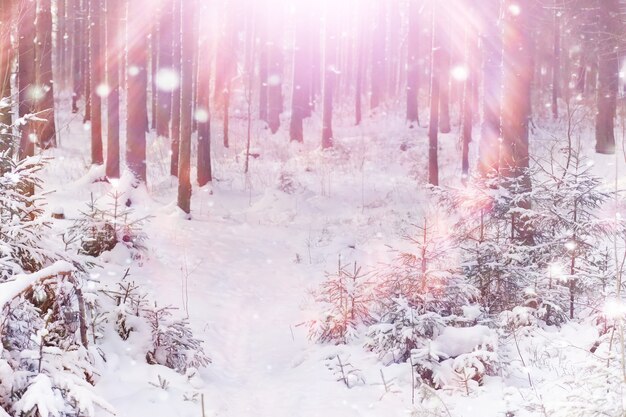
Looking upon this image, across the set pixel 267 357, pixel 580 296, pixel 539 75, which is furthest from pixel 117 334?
pixel 539 75

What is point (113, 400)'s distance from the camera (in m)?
4.95

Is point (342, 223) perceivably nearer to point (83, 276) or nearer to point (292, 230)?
point (292, 230)

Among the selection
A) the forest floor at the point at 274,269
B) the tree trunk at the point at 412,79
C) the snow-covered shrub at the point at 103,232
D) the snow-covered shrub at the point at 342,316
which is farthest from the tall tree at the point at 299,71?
the snow-covered shrub at the point at 342,316

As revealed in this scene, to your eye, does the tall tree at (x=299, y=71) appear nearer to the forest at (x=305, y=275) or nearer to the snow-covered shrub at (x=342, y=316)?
the forest at (x=305, y=275)

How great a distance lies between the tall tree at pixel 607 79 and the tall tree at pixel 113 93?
1375cm

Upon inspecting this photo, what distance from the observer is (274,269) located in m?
10.6

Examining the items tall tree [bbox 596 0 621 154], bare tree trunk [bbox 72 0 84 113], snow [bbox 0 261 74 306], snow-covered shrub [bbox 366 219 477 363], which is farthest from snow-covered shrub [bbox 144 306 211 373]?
bare tree trunk [bbox 72 0 84 113]

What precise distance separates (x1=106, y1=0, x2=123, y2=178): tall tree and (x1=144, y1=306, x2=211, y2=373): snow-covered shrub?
9849 mm

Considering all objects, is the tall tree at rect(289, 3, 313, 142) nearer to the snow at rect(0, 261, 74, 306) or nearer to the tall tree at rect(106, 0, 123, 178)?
the tall tree at rect(106, 0, 123, 178)

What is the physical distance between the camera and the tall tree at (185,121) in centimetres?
1249

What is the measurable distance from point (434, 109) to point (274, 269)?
7.47 m

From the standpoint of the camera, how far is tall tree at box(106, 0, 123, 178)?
1520 centimetres

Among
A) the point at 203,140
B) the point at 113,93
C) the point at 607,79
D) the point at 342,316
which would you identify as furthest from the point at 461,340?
the point at 607,79

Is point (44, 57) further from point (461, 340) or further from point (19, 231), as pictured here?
point (461, 340)
